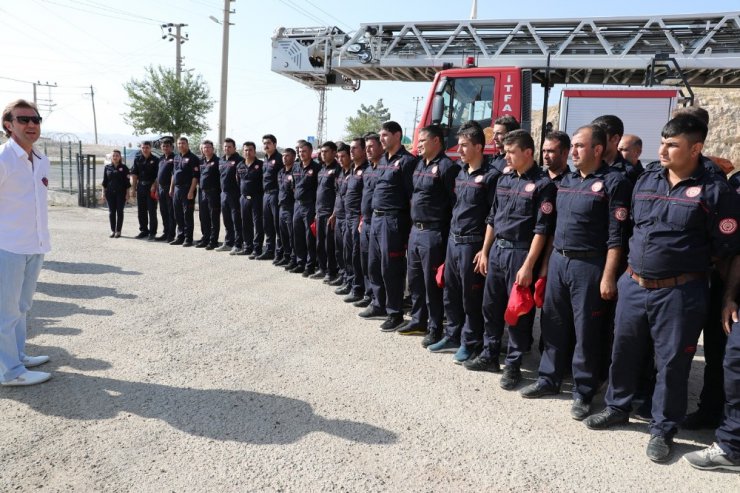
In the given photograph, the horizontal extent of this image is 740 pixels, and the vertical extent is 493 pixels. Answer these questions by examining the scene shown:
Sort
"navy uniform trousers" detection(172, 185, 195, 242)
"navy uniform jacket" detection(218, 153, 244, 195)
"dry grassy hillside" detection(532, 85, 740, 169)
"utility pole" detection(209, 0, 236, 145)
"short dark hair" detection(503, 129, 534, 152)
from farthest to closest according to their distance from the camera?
"dry grassy hillside" detection(532, 85, 740, 169), "utility pole" detection(209, 0, 236, 145), "navy uniform trousers" detection(172, 185, 195, 242), "navy uniform jacket" detection(218, 153, 244, 195), "short dark hair" detection(503, 129, 534, 152)

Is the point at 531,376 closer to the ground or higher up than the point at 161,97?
closer to the ground

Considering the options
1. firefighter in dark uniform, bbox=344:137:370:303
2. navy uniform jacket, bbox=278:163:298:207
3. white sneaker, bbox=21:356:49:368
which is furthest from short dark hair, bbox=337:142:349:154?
white sneaker, bbox=21:356:49:368

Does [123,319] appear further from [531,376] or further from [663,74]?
[663,74]

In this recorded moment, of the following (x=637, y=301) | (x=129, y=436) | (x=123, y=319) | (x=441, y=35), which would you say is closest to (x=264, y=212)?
(x=123, y=319)

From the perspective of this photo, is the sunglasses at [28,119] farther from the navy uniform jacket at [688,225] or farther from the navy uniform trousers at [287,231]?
the navy uniform trousers at [287,231]

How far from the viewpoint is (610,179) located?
11.0 ft

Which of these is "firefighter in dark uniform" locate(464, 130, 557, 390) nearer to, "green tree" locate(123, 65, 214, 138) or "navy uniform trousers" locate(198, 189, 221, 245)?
"navy uniform trousers" locate(198, 189, 221, 245)

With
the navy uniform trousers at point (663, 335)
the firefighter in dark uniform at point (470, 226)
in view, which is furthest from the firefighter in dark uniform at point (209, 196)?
the navy uniform trousers at point (663, 335)

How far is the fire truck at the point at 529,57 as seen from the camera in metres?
6.79

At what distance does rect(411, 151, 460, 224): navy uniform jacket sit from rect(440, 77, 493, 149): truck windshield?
2190 mm

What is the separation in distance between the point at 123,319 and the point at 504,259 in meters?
3.74

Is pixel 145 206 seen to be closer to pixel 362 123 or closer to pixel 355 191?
pixel 355 191

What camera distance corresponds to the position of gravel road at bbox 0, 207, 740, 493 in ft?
8.82

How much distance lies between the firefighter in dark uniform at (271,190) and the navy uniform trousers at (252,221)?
0.62 feet
